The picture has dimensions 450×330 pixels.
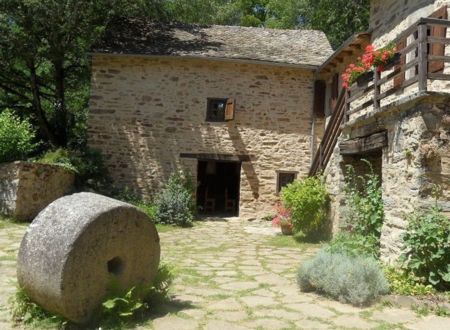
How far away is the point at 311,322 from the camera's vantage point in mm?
4250

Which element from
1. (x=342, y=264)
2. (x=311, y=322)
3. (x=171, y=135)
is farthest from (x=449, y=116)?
(x=171, y=135)

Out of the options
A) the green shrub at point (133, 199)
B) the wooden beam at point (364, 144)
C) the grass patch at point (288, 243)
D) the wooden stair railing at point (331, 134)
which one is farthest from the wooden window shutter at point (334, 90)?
the green shrub at point (133, 199)

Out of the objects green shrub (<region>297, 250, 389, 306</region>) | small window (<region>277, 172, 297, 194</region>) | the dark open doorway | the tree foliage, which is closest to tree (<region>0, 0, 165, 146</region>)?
the tree foliage

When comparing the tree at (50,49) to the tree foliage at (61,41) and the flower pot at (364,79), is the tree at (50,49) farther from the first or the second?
the flower pot at (364,79)

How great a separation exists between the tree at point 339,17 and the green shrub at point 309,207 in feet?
40.5

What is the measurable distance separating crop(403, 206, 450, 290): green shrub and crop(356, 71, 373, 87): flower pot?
327 cm

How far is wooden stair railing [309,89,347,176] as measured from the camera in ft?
30.5

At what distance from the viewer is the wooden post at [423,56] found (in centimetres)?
577

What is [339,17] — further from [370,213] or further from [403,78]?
[370,213]

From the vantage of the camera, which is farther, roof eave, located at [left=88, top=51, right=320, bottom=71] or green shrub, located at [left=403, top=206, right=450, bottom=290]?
roof eave, located at [left=88, top=51, right=320, bottom=71]

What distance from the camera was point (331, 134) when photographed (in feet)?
32.9

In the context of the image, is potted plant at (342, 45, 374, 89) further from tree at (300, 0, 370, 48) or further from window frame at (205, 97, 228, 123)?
tree at (300, 0, 370, 48)

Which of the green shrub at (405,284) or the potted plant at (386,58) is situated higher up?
the potted plant at (386,58)

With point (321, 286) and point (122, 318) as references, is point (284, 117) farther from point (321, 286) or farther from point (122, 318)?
point (122, 318)
